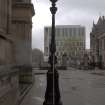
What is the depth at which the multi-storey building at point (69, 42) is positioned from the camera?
14035cm

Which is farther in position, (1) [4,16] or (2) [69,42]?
(2) [69,42]

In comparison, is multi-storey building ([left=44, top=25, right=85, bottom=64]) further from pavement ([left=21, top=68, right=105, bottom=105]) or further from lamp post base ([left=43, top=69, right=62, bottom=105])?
lamp post base ([left=43, top=69, right=62, bottom=105])

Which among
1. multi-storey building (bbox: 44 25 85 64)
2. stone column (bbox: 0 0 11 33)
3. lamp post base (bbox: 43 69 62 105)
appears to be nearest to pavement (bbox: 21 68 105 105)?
lamp post base (bbox: 43 69 62 105)

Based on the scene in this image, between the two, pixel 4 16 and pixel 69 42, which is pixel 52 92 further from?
pixel 69 42

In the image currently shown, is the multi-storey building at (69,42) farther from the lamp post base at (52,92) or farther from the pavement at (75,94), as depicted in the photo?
the lamp post base at (52,92)

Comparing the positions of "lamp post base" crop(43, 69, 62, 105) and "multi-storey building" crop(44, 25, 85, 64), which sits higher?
Answer: "multi-storey building" crop(44, 25, 85, 64)

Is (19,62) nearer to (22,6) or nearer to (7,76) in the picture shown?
(22,6)

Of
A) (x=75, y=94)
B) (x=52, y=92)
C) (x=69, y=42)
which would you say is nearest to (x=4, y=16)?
(x=52, y=92)

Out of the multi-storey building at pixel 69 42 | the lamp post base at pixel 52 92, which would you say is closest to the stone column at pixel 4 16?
the lamp post base at pixel 52 92

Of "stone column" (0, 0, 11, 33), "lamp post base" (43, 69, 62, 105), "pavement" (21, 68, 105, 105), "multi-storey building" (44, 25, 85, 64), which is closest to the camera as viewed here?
"stone column" (0, 0, 11, 33)

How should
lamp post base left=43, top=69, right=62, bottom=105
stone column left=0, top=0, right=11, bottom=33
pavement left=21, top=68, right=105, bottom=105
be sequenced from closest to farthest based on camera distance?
stone column left=0, top=0, right=11, bottom=33 < lamp post base left=43, top=69, right=62, bottom=105 < pavement left=21, top=68, right=105, bottom=105

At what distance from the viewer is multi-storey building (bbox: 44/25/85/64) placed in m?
140

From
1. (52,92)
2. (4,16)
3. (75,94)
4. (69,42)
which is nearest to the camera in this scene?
(4,16)

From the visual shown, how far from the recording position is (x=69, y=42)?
146875 millimetres
